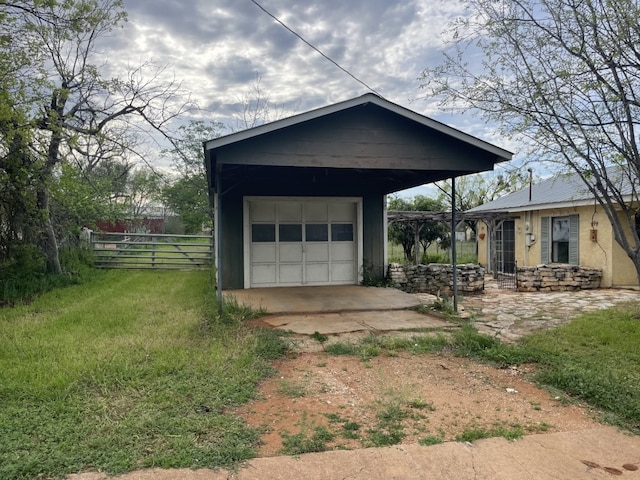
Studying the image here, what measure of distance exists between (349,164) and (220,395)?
3.72 m

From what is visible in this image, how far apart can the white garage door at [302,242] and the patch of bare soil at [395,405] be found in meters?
5.24

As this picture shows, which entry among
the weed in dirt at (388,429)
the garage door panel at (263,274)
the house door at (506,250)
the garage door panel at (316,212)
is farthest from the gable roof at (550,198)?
the weed in dirt at (388,429)

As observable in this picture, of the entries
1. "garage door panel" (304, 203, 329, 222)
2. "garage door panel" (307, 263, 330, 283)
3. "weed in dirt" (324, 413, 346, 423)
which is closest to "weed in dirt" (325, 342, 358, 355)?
"weed in dirt" (324, 413, 346, 423)

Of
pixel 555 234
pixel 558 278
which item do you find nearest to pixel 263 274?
pixel 558 278

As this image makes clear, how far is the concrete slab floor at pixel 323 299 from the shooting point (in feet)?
23.1

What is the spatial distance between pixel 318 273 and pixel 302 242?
82 centimetres

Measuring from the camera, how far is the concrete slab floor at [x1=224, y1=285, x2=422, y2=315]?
704 centimetres

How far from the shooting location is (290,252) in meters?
9.62

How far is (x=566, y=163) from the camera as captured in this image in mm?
5582

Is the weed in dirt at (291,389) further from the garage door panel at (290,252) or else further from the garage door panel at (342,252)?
the garage door panel at (342,252)

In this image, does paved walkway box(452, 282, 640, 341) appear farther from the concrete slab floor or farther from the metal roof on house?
the metal roof on house

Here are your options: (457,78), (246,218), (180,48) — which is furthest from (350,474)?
(180,48)

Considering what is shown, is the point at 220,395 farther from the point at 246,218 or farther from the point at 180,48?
the point at 180,48

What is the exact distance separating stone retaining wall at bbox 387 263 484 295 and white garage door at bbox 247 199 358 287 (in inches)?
62.0
